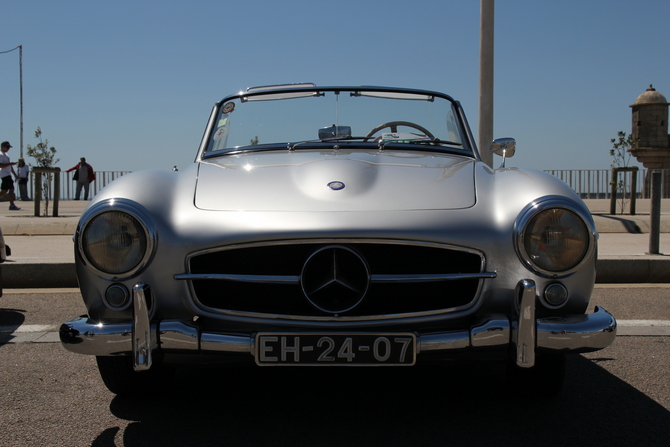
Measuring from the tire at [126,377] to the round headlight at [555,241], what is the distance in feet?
4.97

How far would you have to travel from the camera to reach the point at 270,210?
96.0 inches

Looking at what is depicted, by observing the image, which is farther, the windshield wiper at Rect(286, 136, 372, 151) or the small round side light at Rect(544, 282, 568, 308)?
the windshield wiper at Rect(286, 136, 372, 151)

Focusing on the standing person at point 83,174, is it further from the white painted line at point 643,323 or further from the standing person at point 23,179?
the white painted line at point 643,323

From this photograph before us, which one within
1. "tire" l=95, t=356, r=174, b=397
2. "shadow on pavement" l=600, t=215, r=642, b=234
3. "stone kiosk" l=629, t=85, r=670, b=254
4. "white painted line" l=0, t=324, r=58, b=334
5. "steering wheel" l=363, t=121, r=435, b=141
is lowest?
"white painted line" l=0, t=324, r=58, b=334

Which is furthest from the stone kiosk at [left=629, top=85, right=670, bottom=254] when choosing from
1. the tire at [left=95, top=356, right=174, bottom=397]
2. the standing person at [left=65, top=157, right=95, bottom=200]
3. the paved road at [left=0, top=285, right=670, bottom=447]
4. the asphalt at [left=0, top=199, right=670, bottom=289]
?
the tire at [left=95, top=356, right=174, bottom=397]

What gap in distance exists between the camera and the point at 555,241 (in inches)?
93.3

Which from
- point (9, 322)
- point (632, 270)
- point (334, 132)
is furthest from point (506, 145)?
point (9, 322)

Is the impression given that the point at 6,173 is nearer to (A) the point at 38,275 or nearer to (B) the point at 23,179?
(B) the point at 23,179

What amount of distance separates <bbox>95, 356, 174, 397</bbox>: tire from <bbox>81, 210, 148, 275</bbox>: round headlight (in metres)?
0.44

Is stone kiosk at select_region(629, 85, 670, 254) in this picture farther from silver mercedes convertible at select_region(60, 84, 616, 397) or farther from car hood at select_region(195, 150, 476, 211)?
silver mercedes convertible at select_region(60, 84, 616, 397)

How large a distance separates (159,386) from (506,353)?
152 centimetres

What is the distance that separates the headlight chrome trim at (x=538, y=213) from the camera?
2.34 m

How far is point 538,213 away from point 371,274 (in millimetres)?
647

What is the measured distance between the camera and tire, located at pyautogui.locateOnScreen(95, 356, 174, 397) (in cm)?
264
